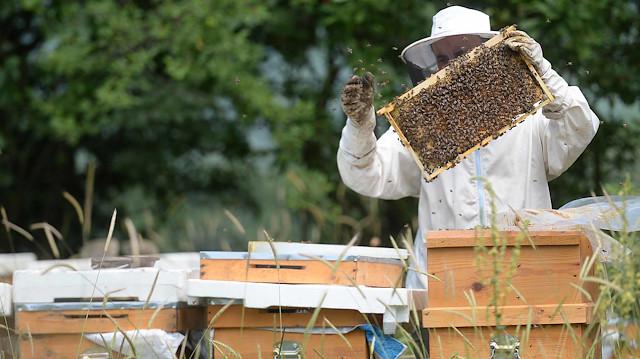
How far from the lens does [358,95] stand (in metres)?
2.82

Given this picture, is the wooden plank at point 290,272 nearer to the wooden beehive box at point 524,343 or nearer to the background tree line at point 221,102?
the wooden beehive box at point 524,343

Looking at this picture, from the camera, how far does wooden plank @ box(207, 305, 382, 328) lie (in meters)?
2.60

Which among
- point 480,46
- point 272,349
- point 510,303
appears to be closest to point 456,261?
point 510,303

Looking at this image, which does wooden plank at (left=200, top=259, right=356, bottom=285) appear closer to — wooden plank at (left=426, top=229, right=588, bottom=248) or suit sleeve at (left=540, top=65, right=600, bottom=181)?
wooden plank at (left=426, top=229, right=588, bottom=248)

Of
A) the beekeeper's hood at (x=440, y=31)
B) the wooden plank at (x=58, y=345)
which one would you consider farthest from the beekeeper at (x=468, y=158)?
the wooden plank at (x=58, y=345)

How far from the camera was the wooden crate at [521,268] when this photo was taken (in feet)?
7.90

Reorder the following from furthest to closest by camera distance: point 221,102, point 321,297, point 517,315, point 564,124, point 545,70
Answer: point 221,102 < point 564,124 < point 545,70 < point 321,297 < point 517,315

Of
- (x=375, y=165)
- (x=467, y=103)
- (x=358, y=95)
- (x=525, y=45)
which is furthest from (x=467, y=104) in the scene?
(x=375, y=165)

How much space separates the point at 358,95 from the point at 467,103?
1.42 feet

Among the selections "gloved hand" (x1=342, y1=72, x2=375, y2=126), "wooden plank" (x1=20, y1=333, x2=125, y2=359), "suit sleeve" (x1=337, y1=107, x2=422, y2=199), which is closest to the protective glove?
"gloved hand" (x1=342, y1=72, x2=375, y2=126)

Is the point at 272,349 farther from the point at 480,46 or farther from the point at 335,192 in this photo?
the point at 335,192

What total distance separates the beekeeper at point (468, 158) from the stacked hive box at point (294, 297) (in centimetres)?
55

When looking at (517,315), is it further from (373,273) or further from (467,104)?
(467,104)

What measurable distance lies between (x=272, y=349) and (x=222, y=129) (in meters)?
4.78
